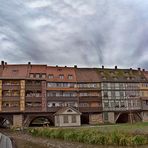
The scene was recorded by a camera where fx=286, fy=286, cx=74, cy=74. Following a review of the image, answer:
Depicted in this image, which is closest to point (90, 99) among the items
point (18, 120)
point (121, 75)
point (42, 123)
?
point (121, 75)

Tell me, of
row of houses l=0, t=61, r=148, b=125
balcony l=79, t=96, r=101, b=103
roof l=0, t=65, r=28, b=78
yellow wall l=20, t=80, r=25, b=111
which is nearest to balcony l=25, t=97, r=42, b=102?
row of houses l=0, t=61, r=148, b=125

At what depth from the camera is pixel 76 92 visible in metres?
78.0

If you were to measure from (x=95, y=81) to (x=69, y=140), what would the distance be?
41496 millimetres

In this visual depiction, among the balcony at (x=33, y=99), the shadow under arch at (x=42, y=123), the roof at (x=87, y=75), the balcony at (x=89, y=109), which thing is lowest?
the shadow under arch at (x=42, y=123)

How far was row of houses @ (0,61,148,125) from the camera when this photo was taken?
73.2 meters

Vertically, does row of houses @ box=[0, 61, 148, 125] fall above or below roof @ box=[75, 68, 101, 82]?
below

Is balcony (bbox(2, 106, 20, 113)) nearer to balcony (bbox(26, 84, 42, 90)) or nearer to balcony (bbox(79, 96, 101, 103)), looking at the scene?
balcony (bbox(26, 84, 42, 90))

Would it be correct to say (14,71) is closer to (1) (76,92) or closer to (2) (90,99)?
(1) (76,92)

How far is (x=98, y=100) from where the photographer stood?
7912 cm

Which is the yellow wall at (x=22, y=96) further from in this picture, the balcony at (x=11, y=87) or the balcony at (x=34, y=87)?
the balcony at (x=34, y=87)

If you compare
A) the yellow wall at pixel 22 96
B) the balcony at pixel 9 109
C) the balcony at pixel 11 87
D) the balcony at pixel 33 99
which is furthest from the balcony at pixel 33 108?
the balcony at pixel 11 87

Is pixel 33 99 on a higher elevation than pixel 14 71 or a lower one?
lower

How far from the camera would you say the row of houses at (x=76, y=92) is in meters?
73.2

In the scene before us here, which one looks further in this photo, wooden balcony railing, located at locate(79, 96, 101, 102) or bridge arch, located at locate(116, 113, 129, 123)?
bridge arch, located at locate(116, 113, 129, 123)
